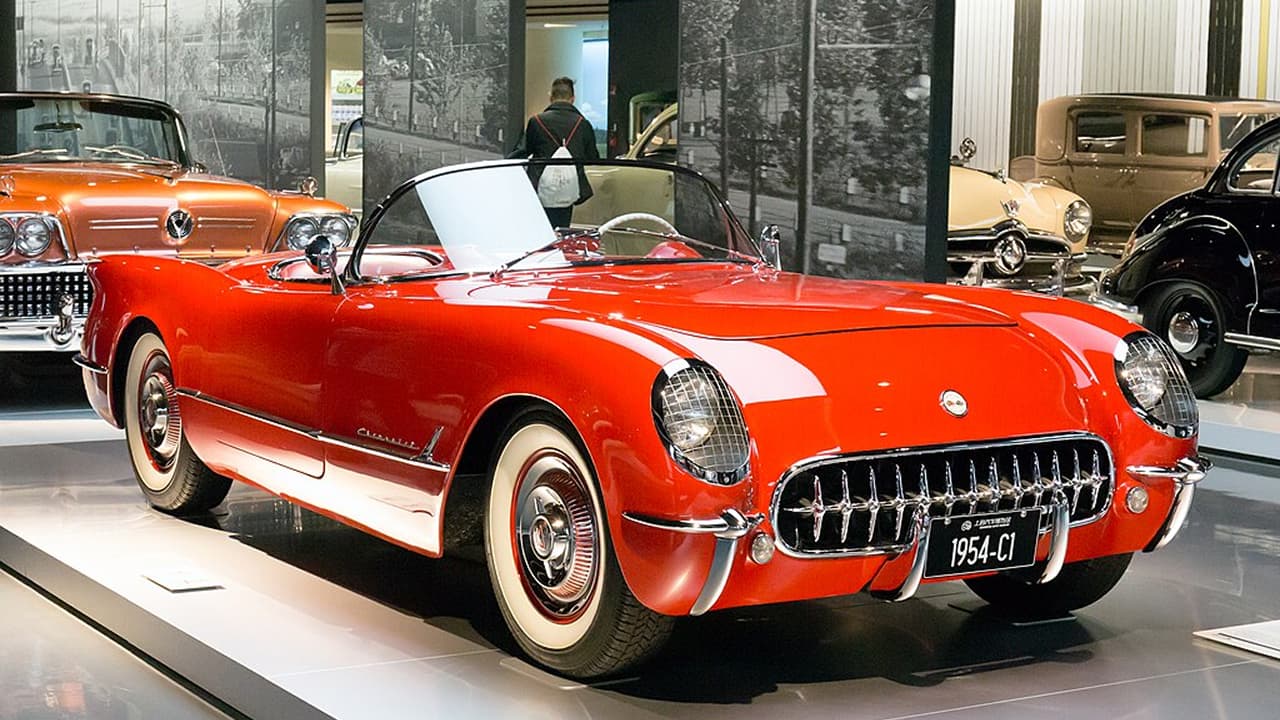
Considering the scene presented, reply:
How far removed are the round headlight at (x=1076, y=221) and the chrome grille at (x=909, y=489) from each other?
26.5ft

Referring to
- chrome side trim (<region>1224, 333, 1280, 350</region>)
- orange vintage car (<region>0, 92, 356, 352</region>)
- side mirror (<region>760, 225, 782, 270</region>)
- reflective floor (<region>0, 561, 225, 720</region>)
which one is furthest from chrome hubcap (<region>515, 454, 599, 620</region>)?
chrome side trim (<region>1224, 333, 1280, 350</region>)

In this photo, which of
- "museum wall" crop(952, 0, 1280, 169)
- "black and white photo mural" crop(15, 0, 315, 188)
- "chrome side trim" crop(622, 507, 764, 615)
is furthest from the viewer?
"black and white photo mural" crop(15, 0, 315, 188)

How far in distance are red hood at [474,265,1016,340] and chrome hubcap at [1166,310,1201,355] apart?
442 centimetres

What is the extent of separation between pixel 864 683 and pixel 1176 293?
5.51m

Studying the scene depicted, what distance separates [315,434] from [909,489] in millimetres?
1716

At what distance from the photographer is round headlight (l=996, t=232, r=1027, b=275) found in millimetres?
10773

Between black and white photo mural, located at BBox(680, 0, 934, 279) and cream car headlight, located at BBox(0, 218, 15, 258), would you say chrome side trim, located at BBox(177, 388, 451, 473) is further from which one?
black and white photo mural, located at BBox(680, 0, 934, 279)

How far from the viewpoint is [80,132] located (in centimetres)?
907

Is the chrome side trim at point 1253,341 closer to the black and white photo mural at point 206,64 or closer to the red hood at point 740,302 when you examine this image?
the red hood at point 740,302

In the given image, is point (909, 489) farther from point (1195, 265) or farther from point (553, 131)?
point (553, 131)

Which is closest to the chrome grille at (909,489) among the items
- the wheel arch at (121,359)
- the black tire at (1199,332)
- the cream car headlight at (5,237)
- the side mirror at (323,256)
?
the side mirror at (323,256)

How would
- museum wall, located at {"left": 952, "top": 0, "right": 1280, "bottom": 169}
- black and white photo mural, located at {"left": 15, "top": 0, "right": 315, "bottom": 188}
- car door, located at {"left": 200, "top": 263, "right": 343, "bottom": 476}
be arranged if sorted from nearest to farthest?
1. car door, located at {"left": 200, "top": 263, "right": 343, "bottom": 476}
2. museum wall, located at {"left": 952, "top": 0, "right": 1280, "bottom": 169}
3. black and white photo mural, located at {"left": 15, "top": 0, "right": 315, "bottom": 188}

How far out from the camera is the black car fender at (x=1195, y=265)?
7984 millimetres

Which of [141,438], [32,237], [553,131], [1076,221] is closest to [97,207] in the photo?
[32,237]
